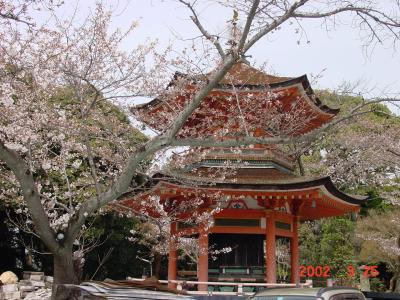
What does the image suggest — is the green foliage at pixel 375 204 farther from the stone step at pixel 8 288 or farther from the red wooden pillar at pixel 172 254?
the stone step at pixel 8 288

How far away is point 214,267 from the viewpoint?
16.6 metres

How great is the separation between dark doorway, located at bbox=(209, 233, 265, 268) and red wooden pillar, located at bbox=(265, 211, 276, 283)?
1847 millimetres

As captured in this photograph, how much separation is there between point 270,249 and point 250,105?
14.8ft

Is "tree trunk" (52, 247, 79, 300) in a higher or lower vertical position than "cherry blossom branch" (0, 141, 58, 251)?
lower

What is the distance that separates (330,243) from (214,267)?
35.8 feet

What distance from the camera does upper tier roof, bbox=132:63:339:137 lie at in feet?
41.0

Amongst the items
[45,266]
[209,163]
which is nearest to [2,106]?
[209,163]

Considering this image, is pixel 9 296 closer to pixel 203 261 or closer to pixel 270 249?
pixel 203 261

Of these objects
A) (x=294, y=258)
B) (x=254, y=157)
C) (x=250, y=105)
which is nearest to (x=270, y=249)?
(x=294, y=258)

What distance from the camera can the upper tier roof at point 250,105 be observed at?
12.5 m

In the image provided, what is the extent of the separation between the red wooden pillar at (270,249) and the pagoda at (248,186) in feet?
0.09

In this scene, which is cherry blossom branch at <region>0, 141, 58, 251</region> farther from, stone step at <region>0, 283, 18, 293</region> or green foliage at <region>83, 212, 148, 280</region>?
green foliage at <region>83, 212, 148, 280</region>
